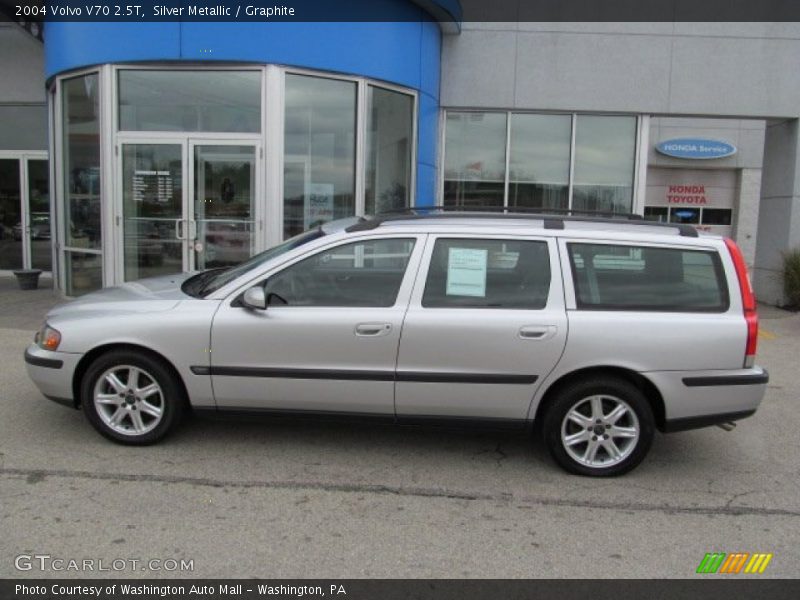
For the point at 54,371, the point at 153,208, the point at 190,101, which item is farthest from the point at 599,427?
the point at 190,101

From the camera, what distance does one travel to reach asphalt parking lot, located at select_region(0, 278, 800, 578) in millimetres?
3295

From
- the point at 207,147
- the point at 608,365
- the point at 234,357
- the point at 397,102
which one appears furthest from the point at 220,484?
the point at 397,102

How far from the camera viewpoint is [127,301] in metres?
4.60

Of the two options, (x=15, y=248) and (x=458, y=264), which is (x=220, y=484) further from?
(x=15, y=248)

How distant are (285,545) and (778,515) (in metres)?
2.74

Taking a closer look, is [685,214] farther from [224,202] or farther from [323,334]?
[323,334]

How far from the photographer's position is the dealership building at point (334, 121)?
9.25 m

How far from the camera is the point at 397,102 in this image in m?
10.4

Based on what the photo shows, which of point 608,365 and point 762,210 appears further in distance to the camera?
point 762,210

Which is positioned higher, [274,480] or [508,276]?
[508,276]

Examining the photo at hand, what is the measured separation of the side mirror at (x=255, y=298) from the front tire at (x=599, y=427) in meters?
1.90

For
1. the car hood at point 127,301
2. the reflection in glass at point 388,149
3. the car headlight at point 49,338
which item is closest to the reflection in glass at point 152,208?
the reflection in glass at point 388,149

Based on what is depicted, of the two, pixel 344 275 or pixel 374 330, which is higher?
pixel 344 275

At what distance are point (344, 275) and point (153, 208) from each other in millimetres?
5984
